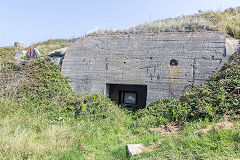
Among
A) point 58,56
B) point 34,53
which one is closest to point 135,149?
point 58,56

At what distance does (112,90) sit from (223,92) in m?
4.28

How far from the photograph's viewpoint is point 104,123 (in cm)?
494

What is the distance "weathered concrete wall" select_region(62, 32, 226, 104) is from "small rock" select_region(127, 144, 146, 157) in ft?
9.54

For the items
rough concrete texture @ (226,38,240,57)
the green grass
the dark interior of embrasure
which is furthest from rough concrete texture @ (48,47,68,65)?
rough concrete texture @ (226,38,240,57)

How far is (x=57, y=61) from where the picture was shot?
8.23m

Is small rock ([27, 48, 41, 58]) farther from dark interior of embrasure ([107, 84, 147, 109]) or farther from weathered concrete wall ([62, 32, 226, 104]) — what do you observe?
dark interior of embrasure ([107, 84, 147, 109])

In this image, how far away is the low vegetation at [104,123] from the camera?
3.23 meters

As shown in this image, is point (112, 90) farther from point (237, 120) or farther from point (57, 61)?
point (237, 120)

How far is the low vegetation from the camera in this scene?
10.6ft

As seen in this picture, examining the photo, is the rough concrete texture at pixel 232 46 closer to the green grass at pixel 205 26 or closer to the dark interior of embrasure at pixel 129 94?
the green grass at pixel 205 26

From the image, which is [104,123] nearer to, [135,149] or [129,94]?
[135,149]

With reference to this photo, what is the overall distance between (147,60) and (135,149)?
3.96 m

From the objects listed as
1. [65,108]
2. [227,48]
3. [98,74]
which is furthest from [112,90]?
[227,48]

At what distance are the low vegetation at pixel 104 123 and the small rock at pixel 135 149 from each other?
0.10 meters
